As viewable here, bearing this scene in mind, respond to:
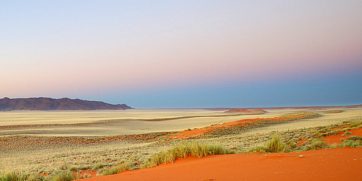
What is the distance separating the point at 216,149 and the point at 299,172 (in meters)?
5.35

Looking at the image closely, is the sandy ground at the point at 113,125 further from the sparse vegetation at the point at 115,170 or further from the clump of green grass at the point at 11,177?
the clump of green grass at the point at 11,177

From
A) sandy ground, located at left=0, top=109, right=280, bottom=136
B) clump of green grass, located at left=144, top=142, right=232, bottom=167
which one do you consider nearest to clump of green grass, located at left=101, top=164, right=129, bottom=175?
clump of green grass, located at left=144, top=142, right=232, bottom=167

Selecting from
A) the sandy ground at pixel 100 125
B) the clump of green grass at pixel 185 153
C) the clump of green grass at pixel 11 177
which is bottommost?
the sandy ground at pixel 100 125

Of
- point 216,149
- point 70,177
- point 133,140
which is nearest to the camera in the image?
point 70,177

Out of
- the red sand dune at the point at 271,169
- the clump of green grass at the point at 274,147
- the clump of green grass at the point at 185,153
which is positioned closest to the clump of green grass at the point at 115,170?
the clump of green grass at the point at 185,153

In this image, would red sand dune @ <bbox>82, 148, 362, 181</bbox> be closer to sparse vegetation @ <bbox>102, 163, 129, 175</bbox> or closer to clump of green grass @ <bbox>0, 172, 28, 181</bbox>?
sparse vegetation @ <bbox>102, 163, 129, 175</bbox>

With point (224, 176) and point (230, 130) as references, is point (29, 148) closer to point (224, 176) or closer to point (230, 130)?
point (230, 130)

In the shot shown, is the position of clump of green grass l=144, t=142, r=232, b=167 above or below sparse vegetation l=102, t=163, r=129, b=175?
above

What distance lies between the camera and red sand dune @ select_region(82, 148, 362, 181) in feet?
24.1

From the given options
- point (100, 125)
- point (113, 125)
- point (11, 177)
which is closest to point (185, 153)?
point (11, 177)

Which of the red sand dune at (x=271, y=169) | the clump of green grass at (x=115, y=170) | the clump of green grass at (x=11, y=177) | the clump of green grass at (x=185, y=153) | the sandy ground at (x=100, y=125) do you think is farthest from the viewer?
the sandy ground at (x=100, y=125)

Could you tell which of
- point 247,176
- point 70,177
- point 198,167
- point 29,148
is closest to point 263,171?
point 247,176

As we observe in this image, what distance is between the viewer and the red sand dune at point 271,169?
24.1ft

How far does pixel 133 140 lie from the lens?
37.9 metres
